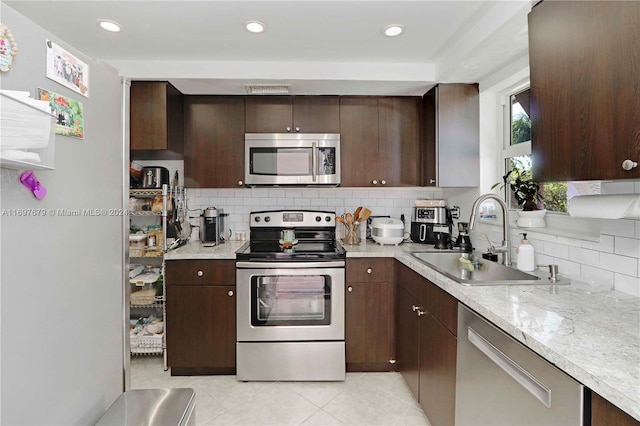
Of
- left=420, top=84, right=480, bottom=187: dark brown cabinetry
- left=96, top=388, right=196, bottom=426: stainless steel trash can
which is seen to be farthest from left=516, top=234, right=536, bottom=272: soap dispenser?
left=96, top=388, right=196, bottom=426: stainless steel trash can

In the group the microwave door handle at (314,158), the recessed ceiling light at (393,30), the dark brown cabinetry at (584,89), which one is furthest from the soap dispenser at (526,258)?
the microwave door handle at (314,158)

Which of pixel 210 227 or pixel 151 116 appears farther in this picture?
pixel 210 227

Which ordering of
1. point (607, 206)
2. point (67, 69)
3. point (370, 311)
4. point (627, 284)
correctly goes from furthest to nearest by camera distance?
point (370, 311) < point (627, 284) < point (607, 206) < point (67, 69)

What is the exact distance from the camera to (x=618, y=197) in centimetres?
124

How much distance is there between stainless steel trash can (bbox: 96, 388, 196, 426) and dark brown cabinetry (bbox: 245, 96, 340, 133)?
205cm

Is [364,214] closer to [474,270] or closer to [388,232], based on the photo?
[388,232]

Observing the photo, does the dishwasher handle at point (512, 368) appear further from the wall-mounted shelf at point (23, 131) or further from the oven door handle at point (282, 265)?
the wall-mounted shelf at point (23, 131)

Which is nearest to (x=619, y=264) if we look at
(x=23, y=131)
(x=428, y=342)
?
(x=428, y=342)

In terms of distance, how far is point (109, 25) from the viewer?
1.92 metres

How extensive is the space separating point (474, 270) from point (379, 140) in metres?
1.31

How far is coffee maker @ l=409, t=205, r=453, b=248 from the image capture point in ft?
9.32

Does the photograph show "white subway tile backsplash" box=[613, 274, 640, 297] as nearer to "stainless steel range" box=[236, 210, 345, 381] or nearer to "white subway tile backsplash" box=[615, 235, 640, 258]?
"white subway tile backsplash" box=[615, 235, 640, 258]

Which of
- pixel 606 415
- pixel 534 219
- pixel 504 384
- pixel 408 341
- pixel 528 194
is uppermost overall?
pixel 528 194

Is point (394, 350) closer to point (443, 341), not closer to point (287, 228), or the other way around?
point (443, 341)
